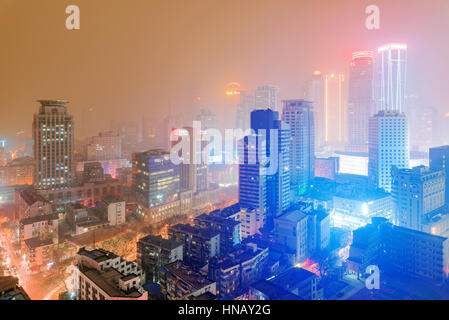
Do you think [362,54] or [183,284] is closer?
[183,284]

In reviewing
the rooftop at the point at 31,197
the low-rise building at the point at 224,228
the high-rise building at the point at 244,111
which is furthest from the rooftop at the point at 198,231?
the high-rise building at the point at 244,111

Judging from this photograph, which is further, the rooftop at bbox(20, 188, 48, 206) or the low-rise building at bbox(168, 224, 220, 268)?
the rooftop at bbox(20, 188, 48, 206)

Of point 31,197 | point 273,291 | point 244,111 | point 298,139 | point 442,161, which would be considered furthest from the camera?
point 244,111

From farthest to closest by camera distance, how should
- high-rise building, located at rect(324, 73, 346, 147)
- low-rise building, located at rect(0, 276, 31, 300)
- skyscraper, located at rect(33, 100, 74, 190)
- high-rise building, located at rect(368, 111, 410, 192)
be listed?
high-rise building, located at rect(324, 73, 346, 147)
skyscraper, located at rect(33, 100, 74, 190)
high-rise building, located at rect(368, 111, 410, 192)
low-rise building, located at rect(0, 276, 31, 300)

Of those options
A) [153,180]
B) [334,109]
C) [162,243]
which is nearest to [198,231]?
[162,243]

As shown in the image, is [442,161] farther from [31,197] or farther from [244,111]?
[31,197]

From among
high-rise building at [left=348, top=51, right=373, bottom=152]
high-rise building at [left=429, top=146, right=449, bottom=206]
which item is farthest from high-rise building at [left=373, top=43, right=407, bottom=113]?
high-rise building at [left=348, top=51, right=373, bottom=152]

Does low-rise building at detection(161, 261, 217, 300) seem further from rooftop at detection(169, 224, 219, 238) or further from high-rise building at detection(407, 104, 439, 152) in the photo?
high-rise building at detection(407, 104, 439, 152)
